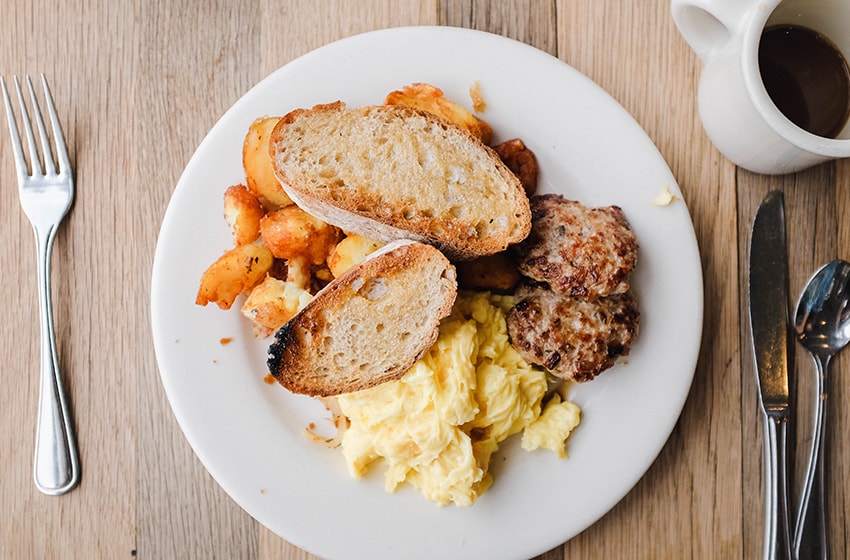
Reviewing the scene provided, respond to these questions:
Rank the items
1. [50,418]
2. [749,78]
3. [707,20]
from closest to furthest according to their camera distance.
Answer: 1. [749,78]
2. [707,20]
3. [50,418]

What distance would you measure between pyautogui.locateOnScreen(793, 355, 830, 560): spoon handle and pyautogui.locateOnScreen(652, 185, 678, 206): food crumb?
0.58m

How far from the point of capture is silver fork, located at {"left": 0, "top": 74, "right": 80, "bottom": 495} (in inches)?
69.4

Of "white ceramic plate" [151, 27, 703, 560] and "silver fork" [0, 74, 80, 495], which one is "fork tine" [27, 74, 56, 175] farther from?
"white ceramic plate" [151, 27, 703, 560]

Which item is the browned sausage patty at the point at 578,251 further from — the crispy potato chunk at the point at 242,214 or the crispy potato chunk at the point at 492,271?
the crispy potato chunk at the point at 242,214

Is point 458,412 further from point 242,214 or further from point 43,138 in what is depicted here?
point 43,138

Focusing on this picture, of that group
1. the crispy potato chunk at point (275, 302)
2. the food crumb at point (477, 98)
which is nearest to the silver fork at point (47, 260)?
the crispy potato chunk at point (275, 302)

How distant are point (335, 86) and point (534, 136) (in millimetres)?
495

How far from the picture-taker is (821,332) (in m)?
1.72

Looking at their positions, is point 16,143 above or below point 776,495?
above

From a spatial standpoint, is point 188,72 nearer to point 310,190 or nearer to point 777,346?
point 310,190

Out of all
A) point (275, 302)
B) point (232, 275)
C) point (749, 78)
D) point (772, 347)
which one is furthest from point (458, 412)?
point (749, 78)

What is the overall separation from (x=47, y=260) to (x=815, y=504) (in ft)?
6.66

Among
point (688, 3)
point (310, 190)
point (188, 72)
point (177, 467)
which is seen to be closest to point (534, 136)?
point (688, 3)

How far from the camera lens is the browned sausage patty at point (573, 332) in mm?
1525
